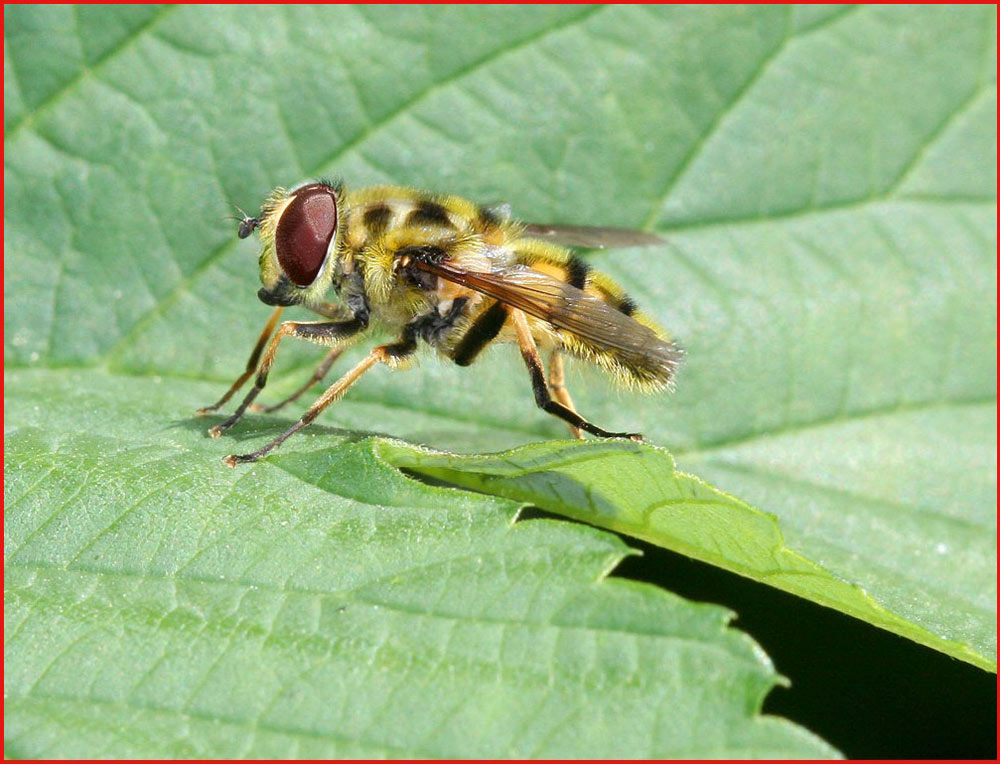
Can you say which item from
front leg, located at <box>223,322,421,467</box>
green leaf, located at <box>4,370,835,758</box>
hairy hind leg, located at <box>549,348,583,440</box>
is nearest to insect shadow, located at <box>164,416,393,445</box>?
front leg, located at <box>223,322,421,467</box>

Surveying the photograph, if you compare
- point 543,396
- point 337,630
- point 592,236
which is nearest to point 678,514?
point 337,630

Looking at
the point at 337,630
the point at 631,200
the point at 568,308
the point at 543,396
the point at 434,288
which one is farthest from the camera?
the point at 631,200

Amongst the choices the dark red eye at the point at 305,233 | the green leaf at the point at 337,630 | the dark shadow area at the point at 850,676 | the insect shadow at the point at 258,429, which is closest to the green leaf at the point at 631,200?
the insect shadow at the point at 258,429

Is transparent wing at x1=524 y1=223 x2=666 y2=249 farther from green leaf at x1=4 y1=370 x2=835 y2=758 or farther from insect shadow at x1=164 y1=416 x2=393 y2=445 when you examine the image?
green leaf at x1=4 y1=370 x2=835 y2=758

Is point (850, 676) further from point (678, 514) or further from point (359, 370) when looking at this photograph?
point (359, 370)

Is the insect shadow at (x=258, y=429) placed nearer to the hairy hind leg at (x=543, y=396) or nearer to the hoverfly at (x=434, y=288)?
the hoverfly at (x=434, y=288)

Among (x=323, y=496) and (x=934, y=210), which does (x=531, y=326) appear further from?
(x=934, y=210)

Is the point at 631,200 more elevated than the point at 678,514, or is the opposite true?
the point at 631,200

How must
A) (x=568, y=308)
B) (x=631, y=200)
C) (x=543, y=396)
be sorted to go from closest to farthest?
(x=568, y=308)
(x=543, y=396)
(x=631, y=200)
